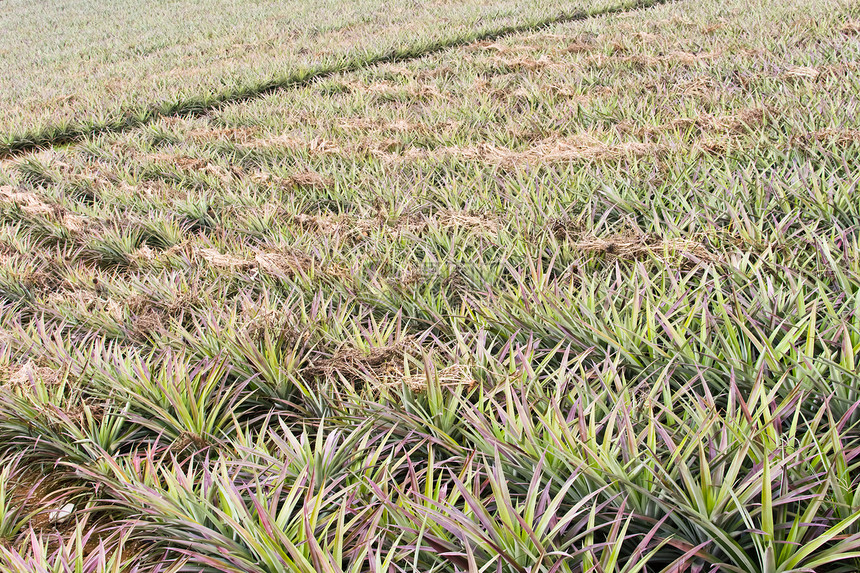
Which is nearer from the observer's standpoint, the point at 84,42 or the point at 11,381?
the point at 11,381

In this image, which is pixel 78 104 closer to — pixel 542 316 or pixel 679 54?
pixel 679 54

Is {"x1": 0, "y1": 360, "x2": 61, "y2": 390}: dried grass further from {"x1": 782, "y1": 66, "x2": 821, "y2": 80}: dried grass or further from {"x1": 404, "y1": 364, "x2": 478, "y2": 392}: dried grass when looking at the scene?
{"x1": 782, "y1": 66, "x2": 821, "y2": 80}: dried grass

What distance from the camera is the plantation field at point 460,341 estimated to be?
1011mm

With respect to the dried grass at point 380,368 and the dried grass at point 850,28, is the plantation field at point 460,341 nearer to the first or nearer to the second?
the dried grass at point 380,368

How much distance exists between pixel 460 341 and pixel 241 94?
4817mm

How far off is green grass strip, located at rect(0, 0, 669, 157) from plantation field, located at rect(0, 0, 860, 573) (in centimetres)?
120

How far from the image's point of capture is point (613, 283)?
170 cm

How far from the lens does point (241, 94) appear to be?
18.0 feet

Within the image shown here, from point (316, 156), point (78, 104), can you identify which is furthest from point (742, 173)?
point (78, 104)

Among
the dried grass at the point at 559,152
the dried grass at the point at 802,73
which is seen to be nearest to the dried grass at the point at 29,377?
the dried grass at the point at 559,152

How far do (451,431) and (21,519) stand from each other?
1035 millimetres

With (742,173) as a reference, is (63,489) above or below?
below

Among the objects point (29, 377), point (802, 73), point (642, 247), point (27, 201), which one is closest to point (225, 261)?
point (29, 377)

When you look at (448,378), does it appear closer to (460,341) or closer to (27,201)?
(460,341)
